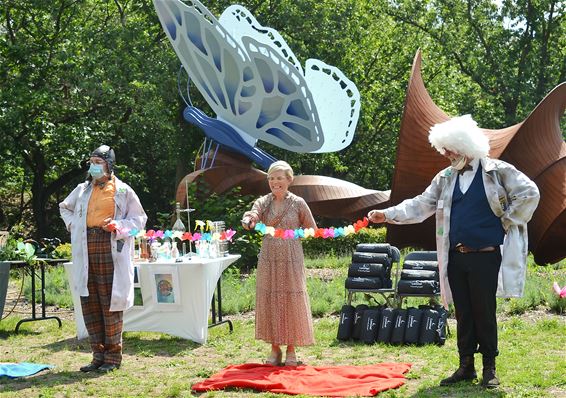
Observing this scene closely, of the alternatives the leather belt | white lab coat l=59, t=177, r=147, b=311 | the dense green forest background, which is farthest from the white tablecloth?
the dense green forest background

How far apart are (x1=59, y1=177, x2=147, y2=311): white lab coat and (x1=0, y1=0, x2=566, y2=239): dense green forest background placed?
11.5m

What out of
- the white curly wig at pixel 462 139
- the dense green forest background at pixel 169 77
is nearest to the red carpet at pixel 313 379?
the white curly wig at pixel 462 139

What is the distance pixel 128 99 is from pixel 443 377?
15413 millimetres

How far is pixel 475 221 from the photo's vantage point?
5.86 meters

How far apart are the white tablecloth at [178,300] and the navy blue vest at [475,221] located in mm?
3038

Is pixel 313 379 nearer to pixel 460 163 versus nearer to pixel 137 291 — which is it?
pixel 460 163

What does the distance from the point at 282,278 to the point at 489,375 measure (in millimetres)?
1872

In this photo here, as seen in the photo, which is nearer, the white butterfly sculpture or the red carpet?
the red carpet

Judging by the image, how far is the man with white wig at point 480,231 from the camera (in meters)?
5.85

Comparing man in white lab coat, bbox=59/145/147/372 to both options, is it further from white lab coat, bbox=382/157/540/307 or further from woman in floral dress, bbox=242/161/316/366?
white lab coat, bbox=382/157/540/307

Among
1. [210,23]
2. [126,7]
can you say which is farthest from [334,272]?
[126,7]

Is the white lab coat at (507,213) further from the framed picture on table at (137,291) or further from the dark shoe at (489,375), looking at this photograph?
the framed picture on table at (137,291)

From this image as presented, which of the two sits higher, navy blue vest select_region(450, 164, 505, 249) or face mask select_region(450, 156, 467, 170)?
face mask select_region(450, 156, 467, 170)

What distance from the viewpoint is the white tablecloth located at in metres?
8.30
